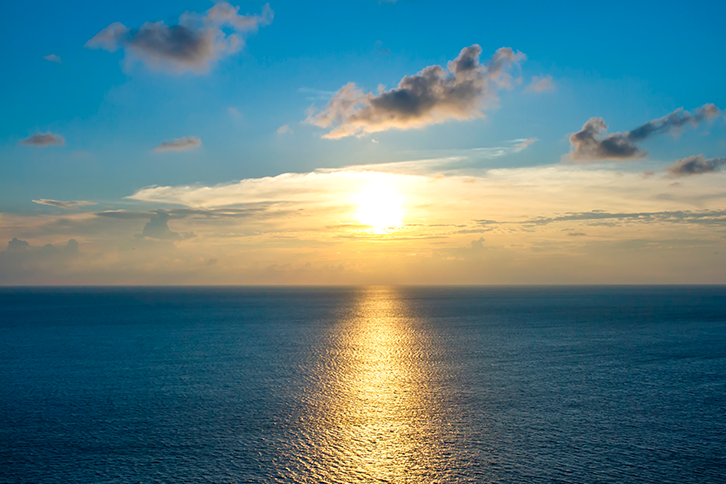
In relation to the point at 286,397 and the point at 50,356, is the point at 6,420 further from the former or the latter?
the point at 50,356

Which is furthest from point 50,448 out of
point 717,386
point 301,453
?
point 717,386

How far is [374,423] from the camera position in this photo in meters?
37.9

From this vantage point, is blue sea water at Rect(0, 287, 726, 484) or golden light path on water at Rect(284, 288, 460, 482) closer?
blue sea water at Rect(0, 287, 726, 484)

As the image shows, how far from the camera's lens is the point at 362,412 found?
41000 mm

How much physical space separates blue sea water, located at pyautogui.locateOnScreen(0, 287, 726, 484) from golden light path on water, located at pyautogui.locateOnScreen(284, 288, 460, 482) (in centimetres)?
17

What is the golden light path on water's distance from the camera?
2930 centimetres

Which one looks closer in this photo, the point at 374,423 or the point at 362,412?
the point at 374,423

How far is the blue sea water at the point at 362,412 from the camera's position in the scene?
29156 millimetres

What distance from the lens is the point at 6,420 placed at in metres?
37.3

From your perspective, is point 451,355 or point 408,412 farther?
point 451,355

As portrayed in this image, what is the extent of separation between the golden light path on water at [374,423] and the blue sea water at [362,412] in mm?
171

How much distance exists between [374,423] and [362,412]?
3.23m

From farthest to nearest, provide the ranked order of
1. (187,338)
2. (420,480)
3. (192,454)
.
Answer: (187,338), (192,454), (420,480)

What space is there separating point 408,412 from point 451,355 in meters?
30.7
